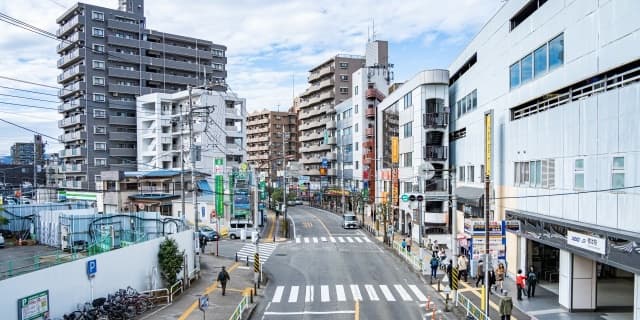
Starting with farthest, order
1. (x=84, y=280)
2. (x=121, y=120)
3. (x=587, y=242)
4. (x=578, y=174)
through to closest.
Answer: (x=121, y=120) → (x=578, y=174) → (x=84, y=280) → (x=587, y=242)

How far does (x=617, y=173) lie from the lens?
15.5 metres

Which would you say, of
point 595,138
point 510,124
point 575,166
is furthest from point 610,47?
point 510,124

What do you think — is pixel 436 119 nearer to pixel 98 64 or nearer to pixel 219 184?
pixel 219 184

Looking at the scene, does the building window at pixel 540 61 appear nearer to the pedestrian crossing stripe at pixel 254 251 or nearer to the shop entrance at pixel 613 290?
the shop entrance at pixel 613 290

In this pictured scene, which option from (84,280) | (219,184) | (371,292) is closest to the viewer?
(84,280)

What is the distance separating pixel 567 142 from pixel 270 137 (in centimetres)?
10059

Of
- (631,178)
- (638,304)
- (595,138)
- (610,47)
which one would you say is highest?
(610,47)

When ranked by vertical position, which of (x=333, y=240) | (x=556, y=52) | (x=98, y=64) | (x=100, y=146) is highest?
(x=98, y=64)

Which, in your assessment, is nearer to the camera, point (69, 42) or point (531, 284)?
point (531, 284)

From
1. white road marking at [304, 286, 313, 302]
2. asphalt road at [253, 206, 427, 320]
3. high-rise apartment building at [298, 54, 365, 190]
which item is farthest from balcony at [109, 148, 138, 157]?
white road marking at [304, 286, 313, 302]

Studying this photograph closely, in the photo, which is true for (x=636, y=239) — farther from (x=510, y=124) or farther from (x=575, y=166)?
(x=510, y=124)

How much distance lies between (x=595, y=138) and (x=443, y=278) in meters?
12.7

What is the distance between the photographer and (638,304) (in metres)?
14.3

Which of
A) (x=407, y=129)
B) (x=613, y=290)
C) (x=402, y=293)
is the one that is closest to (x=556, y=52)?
(x=613, y=290)
